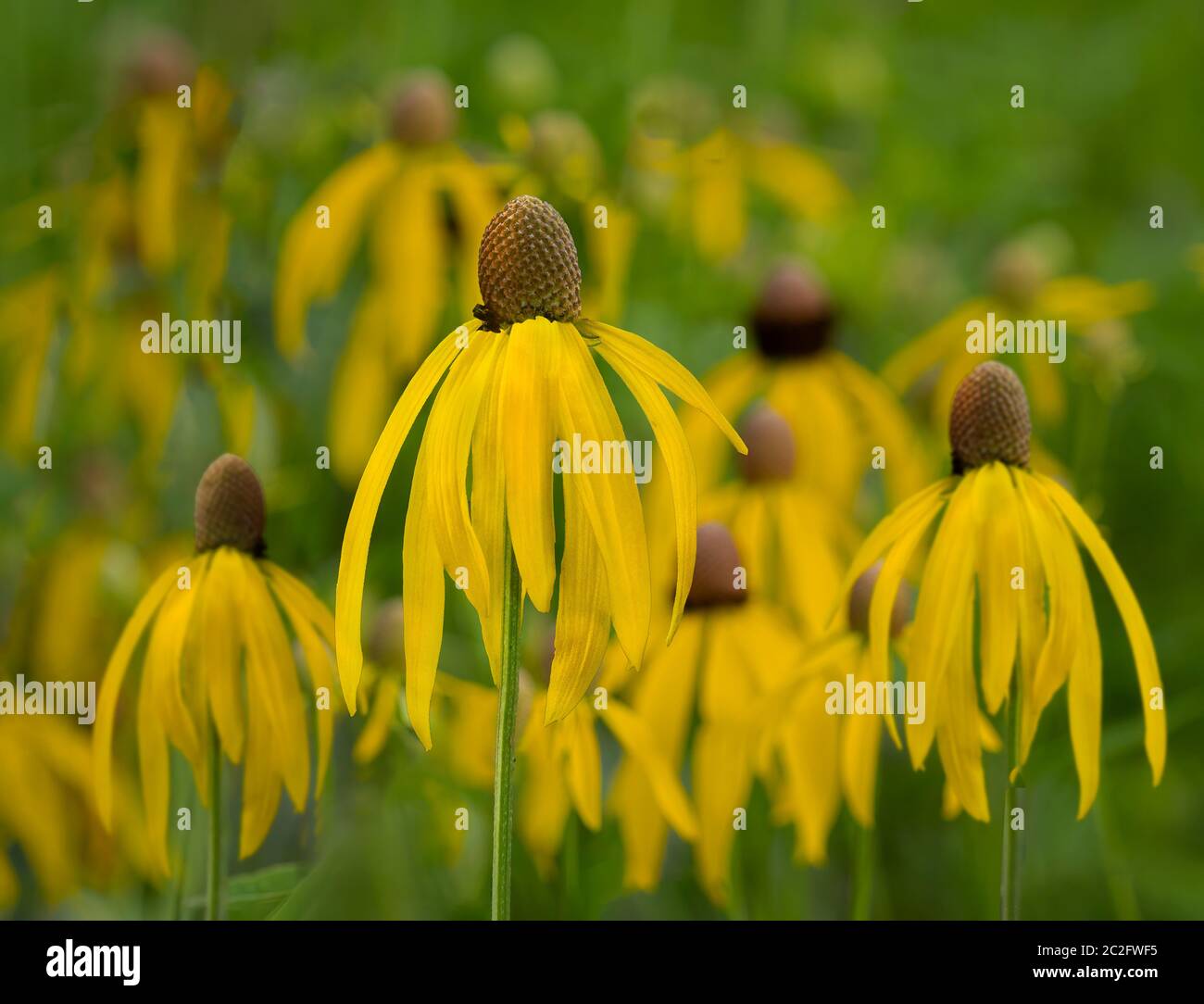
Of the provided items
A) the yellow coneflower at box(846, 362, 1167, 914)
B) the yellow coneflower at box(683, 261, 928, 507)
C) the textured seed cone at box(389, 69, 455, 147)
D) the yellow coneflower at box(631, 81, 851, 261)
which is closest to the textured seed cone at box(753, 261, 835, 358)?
the yellow coneflower at box(683, 261, 928, 507)

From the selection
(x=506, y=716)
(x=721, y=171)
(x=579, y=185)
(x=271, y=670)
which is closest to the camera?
(x=506, y=716)

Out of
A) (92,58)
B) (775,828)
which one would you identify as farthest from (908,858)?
(92,58)

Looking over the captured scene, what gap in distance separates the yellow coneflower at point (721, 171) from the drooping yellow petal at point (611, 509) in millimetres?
487

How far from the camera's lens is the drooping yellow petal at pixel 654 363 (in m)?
0.50

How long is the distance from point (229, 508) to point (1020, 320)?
0.54 metres

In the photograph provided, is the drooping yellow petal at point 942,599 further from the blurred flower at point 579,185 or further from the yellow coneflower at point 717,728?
the blurred flower at point 579,185

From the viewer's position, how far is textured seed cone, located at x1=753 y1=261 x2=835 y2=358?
0.88 metres

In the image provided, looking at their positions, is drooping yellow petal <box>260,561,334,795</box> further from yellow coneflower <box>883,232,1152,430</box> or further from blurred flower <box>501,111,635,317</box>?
yellow coneflower <box>883,232,1152,430</box>

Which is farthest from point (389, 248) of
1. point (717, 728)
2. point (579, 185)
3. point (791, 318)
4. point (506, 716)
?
point (506, 716)

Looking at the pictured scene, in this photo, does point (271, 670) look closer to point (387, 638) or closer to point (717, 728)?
point (387, 638)

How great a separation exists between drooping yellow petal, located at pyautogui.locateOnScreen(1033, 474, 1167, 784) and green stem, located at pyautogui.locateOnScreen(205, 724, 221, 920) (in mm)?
330

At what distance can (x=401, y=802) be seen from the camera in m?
0.68

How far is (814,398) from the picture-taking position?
859 millimetres
